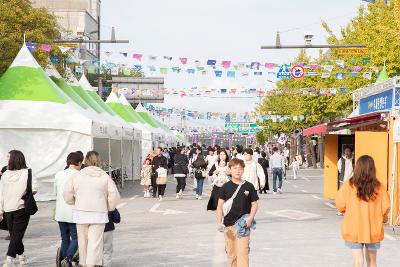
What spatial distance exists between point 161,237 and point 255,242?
182 cm

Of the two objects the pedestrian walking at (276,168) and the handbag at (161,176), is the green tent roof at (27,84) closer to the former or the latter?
the handbag at (161,176)

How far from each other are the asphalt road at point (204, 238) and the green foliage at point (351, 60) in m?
11.2

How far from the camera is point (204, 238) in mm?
13516

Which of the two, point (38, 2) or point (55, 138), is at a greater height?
point (38, 2)

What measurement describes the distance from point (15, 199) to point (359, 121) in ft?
37.3

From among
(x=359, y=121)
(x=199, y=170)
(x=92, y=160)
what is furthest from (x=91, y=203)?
(x=199, y=170)

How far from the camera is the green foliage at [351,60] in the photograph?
30406 millimetres

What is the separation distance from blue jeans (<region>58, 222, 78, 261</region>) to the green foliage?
789 inches

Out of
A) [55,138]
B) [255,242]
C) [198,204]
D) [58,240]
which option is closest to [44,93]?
[55,138]

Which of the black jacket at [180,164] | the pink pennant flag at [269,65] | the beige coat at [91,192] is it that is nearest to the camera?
the beige coat at [91,192]

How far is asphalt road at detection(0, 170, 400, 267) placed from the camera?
10859mm

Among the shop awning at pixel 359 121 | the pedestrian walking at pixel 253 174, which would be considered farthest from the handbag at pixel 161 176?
the pedestrian walking at pixel 253 174

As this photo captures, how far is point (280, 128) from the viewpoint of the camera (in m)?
77.1

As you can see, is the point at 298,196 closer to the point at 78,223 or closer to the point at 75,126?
the point at 75,126
